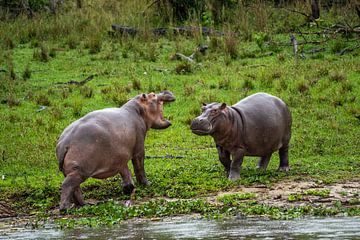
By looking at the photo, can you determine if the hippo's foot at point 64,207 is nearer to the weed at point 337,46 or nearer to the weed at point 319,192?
the weed at point 319,192

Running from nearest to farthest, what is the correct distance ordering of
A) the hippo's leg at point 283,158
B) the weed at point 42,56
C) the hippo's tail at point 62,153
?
the hippo's tail at point 62,153, the hippo's leg at point 283,158, the weed at point 42,56

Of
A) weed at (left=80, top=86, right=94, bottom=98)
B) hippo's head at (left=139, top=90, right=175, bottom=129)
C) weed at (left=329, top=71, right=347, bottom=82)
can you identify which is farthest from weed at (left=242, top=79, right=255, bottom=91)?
hippo's head at (left=139, top=90, right=175, bottom=129)

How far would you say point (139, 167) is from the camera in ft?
29.0

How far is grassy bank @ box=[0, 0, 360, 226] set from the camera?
29.1 ft

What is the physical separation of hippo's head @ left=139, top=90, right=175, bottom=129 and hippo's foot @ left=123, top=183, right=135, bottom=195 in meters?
1.04

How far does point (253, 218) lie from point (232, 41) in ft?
31.4

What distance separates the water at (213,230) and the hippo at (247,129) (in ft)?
7.24

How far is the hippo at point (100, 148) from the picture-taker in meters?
7.77

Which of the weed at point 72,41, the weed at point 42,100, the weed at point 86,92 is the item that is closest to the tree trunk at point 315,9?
the weed at point 72,41

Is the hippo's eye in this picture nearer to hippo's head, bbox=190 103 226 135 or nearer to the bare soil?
hippo's head, bbox=190 103 226 135

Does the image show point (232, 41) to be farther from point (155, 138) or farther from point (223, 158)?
point (223, 158)

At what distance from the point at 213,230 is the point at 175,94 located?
25.1 feet

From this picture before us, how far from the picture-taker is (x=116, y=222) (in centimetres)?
684

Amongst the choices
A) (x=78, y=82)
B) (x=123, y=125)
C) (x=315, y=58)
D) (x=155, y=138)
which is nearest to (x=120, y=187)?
(x=123, y=125)
